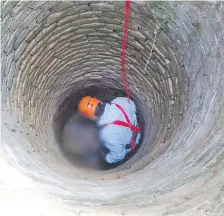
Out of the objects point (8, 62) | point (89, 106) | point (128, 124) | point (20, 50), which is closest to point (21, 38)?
point (20, 50)

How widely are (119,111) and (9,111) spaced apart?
124 cm

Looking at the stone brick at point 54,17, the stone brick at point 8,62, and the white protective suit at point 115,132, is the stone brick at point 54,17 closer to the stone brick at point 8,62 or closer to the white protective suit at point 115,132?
Answer: the stone brick at point 8,62

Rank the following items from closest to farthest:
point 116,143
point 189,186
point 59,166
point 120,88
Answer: point 189,186 → point 59,166 → point 116,143 → point 120,88

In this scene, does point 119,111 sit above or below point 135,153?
above

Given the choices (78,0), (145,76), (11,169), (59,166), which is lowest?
(11,169)

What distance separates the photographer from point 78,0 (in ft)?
12.7

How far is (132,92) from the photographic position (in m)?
4.62

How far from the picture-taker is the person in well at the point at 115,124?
4.11 m

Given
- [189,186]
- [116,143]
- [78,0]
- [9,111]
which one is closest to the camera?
[189,186]

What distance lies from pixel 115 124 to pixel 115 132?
82 mm

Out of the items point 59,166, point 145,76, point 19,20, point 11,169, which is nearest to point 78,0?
point 19,20

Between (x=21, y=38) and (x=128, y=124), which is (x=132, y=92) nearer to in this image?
(x=128, y=124)

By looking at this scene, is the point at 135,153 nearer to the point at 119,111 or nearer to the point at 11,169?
the point at 119,111

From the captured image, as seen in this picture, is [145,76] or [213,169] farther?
[145,76]
